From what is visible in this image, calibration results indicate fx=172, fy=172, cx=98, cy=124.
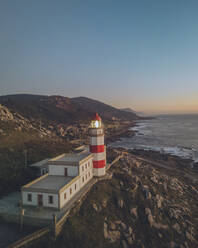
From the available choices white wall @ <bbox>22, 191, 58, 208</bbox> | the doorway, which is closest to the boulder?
white wall @ <bbox>22, 191, 58, 208</bbox>

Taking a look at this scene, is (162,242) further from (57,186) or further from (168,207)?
(57,186)

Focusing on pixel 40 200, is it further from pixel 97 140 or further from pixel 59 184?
pixel 97 140

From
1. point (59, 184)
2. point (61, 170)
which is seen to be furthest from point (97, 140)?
point (59, 184)

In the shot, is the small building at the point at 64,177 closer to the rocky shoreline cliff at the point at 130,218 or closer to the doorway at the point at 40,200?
the doorway at the point at 40,200

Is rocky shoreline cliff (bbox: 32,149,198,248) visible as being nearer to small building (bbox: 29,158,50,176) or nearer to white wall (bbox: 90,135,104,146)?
white wall (bbox: 90,135,104,146)

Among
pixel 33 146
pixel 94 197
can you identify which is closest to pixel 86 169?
pixel 94 197

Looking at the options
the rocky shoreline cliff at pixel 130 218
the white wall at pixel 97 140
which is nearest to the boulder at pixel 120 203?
the rocky shoreline cliff at pixel 130 218
